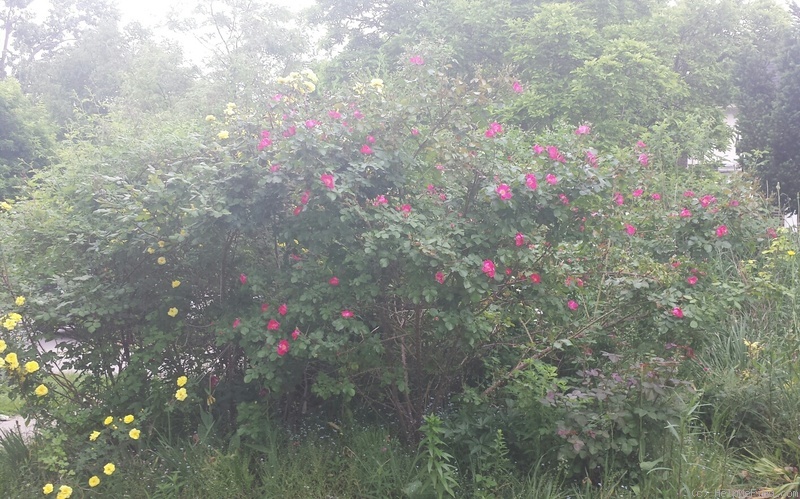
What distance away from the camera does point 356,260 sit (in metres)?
2.87

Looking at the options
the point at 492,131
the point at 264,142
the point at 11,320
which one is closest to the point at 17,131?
the point at 11,320

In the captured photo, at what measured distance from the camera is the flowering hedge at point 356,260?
9.34 ft

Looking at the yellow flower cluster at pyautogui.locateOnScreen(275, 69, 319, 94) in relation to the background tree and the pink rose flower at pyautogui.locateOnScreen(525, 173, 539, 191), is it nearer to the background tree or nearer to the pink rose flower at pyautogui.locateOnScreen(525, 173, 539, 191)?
→ the pink rose flower at pyautogui.locateOnScreen(525, 173, 539, 191)

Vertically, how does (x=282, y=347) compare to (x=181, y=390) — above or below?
above

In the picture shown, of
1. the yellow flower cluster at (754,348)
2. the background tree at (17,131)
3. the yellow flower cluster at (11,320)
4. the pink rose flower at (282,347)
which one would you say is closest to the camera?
the pink rose flower at (282,347)

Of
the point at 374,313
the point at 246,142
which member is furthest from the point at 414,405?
the point at 246,142

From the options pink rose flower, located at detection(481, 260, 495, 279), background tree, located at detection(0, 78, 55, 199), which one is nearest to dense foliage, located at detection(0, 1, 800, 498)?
pink rose flower, located at detection(481, 260, 495, 279)

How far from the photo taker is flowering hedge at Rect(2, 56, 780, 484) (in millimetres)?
2846

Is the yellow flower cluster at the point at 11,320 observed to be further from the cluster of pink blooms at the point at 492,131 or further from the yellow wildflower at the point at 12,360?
the cluster of pink blooms at the point at 492,131

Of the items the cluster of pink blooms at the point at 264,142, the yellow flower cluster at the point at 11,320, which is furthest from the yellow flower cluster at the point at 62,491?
the cluster of pink blooms at the point at 264,142

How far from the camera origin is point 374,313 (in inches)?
126

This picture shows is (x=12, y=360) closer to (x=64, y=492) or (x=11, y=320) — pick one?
(x=11, y=320)

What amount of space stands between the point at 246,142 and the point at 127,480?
6.13 feet

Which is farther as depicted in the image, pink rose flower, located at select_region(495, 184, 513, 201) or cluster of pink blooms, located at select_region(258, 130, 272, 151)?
cluster of pink blooms, located at select_region(258, 130, 272, 151)
